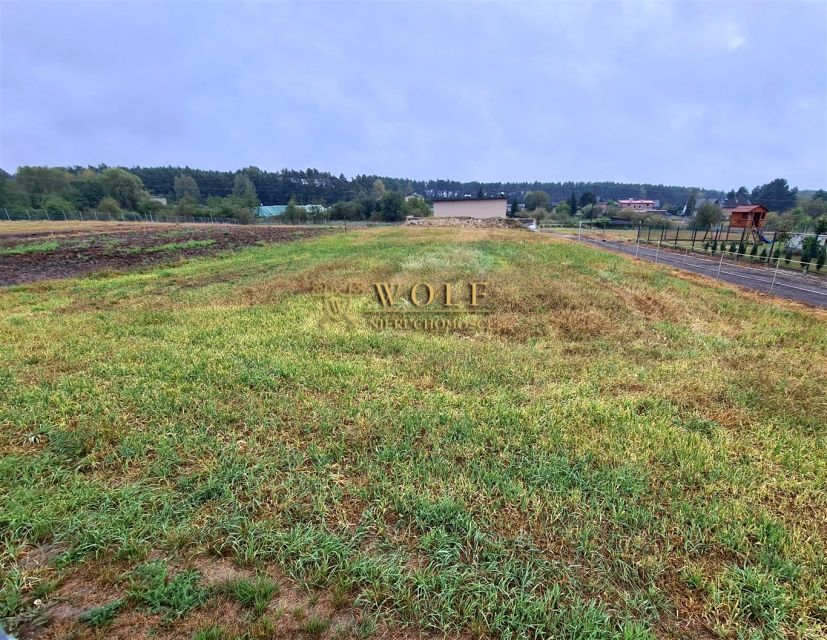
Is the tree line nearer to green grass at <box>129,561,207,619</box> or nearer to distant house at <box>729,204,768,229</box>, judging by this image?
distant house at <box>729,204,768,229</box>

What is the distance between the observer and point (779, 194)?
72000 mm

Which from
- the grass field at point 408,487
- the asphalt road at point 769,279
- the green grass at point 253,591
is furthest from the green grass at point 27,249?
the asphalt road at point 769,279

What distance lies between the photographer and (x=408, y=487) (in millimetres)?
2352

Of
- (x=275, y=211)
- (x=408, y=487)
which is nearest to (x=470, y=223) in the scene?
(x=408, y=487)

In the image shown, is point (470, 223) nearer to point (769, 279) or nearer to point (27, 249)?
point (769, 279)

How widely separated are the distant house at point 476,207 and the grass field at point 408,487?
4587cm

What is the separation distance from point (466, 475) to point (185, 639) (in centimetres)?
172

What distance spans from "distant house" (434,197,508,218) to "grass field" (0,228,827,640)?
45871mm

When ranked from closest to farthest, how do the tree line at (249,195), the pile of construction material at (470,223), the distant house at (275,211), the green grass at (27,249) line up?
A: the green grass at (27,249) → the pile of construction material at (470,223) → the tree line at (249,195) → the distant house at (275,211)

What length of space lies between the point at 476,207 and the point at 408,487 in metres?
49.7

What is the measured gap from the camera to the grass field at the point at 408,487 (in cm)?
167

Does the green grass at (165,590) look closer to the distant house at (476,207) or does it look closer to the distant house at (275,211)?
the distant house at (476,207)

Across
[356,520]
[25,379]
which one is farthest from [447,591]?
[25,379]

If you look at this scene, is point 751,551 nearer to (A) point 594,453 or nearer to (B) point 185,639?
(A) point 594,453
